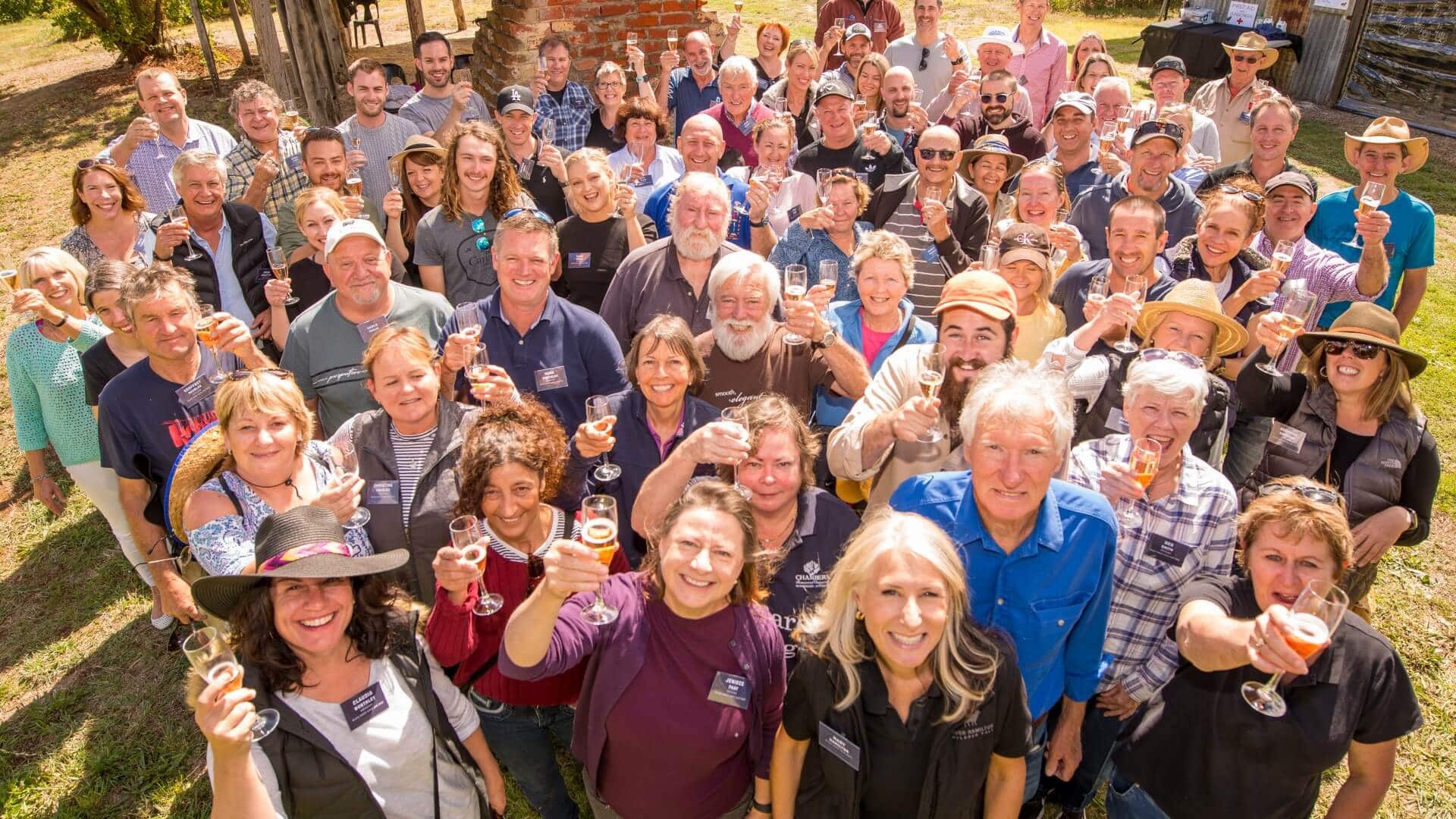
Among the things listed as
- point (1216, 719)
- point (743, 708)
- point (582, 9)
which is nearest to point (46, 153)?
point (582, 9)

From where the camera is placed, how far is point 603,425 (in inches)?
137

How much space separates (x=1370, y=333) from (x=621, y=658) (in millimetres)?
3509

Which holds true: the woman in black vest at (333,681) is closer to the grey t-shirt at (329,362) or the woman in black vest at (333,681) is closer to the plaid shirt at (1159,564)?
the grey t-shirt at (329,362)

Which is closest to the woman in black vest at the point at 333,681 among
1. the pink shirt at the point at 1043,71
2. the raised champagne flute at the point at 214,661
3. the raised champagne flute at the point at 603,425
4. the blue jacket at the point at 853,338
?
the raised champagne flute at the point at 214,661

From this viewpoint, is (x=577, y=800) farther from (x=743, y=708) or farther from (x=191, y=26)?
(x=191, y=26)

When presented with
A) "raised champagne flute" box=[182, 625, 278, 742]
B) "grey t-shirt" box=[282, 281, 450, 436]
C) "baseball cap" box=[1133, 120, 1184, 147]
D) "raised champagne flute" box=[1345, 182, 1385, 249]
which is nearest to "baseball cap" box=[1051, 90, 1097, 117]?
"baseball cap" box=[1133, 120, 1184, 147]

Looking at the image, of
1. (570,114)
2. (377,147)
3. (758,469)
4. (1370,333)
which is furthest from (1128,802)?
(570,114)

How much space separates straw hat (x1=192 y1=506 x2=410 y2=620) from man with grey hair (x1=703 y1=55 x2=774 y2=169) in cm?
543

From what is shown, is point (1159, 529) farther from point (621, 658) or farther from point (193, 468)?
point (193, 468)

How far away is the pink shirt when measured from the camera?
8867 mm

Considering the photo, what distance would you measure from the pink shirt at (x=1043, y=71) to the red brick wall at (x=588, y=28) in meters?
3.79

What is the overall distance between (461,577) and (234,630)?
0.73m

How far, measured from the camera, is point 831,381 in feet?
14.1

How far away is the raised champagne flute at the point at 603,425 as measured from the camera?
347 centimetres
